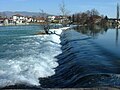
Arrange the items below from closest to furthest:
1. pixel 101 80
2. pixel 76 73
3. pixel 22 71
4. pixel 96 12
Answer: pixel 101 80 → pixel 76 73 → pixel 22 71 → pixel 96 12

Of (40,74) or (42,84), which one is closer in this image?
(42,84)

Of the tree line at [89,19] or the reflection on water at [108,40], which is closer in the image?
the reflection on water at [108,40]

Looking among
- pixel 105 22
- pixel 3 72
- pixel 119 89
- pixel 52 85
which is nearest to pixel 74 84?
pixel 52 85

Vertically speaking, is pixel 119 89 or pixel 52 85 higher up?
pixel 119 89

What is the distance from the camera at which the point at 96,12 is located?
166 metres

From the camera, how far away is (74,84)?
13422mm

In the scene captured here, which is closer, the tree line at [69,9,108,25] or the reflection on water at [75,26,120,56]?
the reflection on water at [75,26,120,56]

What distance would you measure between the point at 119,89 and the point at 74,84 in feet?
13.0

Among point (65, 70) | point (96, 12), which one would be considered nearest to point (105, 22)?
point (96, 12)

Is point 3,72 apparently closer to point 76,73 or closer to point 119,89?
point 76,73

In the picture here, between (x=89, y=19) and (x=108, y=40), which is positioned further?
Result: (x=89, y=19)

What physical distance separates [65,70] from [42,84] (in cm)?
350

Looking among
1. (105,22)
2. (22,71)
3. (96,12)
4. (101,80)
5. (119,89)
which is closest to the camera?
(119,89)

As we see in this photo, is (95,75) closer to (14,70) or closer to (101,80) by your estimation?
(101,80)
